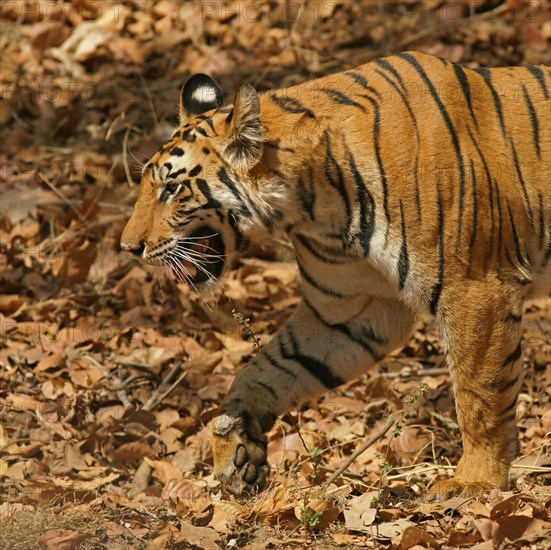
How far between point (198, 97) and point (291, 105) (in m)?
0.52

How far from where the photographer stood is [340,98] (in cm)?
407

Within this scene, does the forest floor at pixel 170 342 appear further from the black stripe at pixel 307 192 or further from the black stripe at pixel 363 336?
the black stripe at pixel 307 192

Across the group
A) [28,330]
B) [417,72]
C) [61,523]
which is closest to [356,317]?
[417,72]

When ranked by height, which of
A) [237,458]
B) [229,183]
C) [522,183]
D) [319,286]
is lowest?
[237,458]

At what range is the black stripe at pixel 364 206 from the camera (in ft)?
12.9

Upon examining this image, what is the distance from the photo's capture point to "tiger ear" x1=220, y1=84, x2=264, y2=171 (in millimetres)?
3771

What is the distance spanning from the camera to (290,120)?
396 centimetres

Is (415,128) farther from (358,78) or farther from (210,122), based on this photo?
(210,122)

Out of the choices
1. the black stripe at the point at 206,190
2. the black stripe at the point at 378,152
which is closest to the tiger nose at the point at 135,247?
the black stripe at the point at 206,190

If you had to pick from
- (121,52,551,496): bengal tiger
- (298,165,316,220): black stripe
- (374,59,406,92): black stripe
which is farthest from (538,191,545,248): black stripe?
(298,165,316,220): black stripe

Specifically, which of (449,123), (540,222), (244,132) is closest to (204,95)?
(244,132)

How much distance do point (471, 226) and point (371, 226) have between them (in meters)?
0.39

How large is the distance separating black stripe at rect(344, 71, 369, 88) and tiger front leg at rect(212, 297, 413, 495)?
94 cm

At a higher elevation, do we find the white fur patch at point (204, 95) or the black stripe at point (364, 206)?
the white fur patch at point (204, 95)
